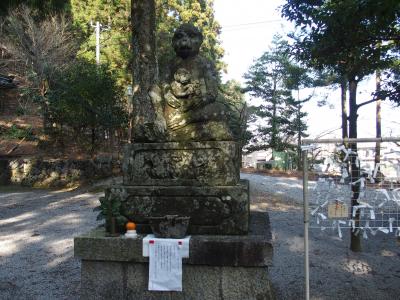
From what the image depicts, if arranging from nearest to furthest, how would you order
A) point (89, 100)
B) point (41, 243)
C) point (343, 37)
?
point (343, 37) < point (41, 243) < point (89, 100)

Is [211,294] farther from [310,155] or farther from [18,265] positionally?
[18,265]

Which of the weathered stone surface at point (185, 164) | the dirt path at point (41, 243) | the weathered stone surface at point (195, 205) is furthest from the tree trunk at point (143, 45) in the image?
the weathered stone surface at point (195, 205)

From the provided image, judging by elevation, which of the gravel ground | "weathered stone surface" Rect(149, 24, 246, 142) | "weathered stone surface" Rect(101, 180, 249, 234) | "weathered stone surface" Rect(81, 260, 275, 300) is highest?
"weathered stone surface" Rect(149, 24, 246, 142)

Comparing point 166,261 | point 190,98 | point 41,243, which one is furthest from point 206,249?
point 41,243

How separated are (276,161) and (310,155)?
60.3 ft

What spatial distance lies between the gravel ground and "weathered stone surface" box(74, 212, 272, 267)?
107 centimetres

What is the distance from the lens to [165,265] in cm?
322

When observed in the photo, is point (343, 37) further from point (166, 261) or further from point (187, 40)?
point (166, 261)

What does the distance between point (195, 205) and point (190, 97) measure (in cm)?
104

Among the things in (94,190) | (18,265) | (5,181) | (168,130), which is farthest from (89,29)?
(168,130)

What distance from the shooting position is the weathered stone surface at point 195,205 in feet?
11.2

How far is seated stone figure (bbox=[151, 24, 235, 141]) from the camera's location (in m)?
3.62

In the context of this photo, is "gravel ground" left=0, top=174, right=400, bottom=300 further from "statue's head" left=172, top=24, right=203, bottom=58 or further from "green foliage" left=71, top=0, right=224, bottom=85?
"green foliage" left=71, top=0, right=224, bottom=85

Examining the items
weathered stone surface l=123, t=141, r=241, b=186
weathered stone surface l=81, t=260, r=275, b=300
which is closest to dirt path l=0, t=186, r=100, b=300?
weathered stone surface l=81, t=260, r=275, b=300
